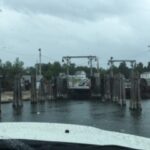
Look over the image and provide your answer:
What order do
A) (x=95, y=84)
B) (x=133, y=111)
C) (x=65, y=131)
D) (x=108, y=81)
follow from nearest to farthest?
Result: (x=65, y=131)
(x=133, y=111)
(x=108, y=81)
(x=95, y=84)

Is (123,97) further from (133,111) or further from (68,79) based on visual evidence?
(68,79)

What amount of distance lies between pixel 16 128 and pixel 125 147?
93 cm

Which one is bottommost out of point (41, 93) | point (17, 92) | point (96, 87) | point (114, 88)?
point (41, 93)

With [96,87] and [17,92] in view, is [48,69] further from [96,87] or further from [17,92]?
[17,92]

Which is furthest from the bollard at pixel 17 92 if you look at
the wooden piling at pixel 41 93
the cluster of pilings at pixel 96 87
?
the cluster of pilings at pixel 96 87

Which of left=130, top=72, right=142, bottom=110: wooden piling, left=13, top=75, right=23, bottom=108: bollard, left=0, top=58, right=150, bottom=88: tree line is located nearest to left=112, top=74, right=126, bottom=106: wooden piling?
left=130, top=72, right=142, bottom=110: wooden piling

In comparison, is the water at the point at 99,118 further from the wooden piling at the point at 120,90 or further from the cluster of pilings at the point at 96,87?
the cluster of pilings at the point at 96,87

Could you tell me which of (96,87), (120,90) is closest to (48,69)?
(96,87)

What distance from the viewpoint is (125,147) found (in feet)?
15.1

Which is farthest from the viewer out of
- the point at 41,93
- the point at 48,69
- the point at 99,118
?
the point at 48,69

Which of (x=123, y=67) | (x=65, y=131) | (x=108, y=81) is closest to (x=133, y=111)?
(x=108, y=81)

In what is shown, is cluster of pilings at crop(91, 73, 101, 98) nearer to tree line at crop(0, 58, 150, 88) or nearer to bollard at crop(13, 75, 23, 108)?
bollard at crop(13, 75, 23, 108)

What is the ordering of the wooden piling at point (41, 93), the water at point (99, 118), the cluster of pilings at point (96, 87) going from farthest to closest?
the cluster of pilings at point (96, 87)
the wooden piling at point (41, 93)
the water at point (99, 118)

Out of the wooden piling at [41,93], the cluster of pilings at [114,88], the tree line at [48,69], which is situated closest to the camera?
the cluster of pilings at [114,88]
